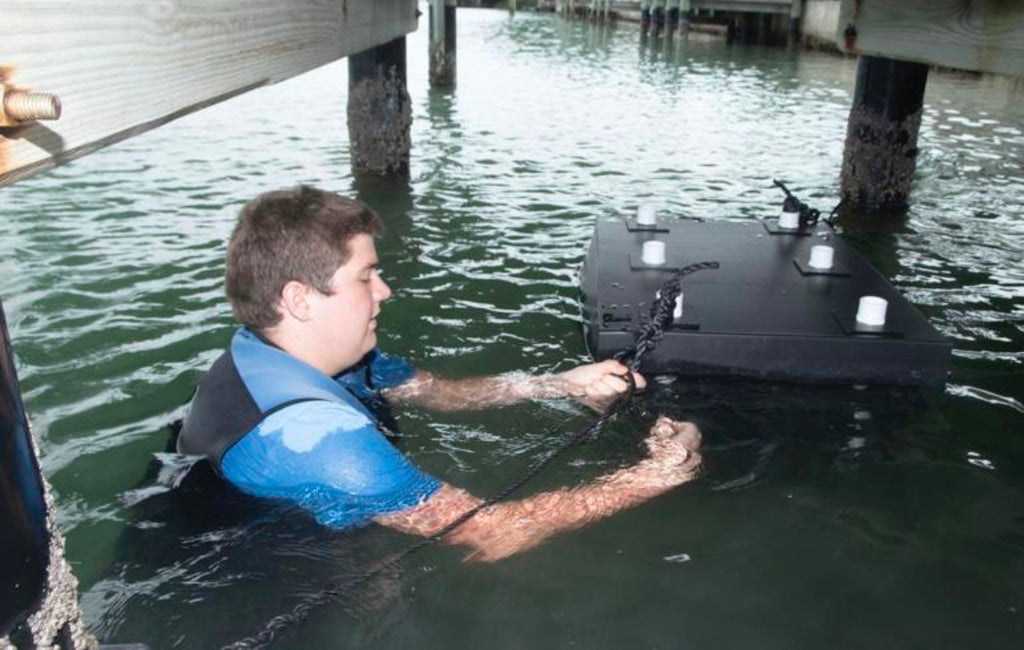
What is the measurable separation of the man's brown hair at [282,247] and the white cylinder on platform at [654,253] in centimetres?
255

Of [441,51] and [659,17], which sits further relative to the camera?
[659,17]

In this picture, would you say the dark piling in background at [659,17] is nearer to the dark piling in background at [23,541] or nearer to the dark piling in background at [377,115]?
the dark piling in background at [377,115]

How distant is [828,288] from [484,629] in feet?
9.65

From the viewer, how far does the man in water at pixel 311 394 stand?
8.11 ft

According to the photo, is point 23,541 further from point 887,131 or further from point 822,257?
point 887,131

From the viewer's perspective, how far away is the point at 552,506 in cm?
314

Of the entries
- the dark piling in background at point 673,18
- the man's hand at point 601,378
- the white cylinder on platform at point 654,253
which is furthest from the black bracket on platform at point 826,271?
the dark piling in background at point 673,18

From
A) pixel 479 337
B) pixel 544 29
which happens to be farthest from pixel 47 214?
pixel 544 29

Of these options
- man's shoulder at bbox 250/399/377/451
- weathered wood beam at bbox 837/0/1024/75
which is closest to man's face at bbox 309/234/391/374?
man's shoulder at bbox 250/399/377/451

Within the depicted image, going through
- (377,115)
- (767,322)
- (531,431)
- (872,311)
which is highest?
(377,115)

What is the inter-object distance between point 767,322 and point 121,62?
10.5ft

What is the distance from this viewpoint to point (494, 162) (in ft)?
33.8

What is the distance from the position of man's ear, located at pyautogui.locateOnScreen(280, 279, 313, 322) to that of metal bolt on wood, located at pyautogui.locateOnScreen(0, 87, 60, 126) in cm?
128

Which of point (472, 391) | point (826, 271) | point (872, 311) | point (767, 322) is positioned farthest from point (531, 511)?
point (826, 271)
